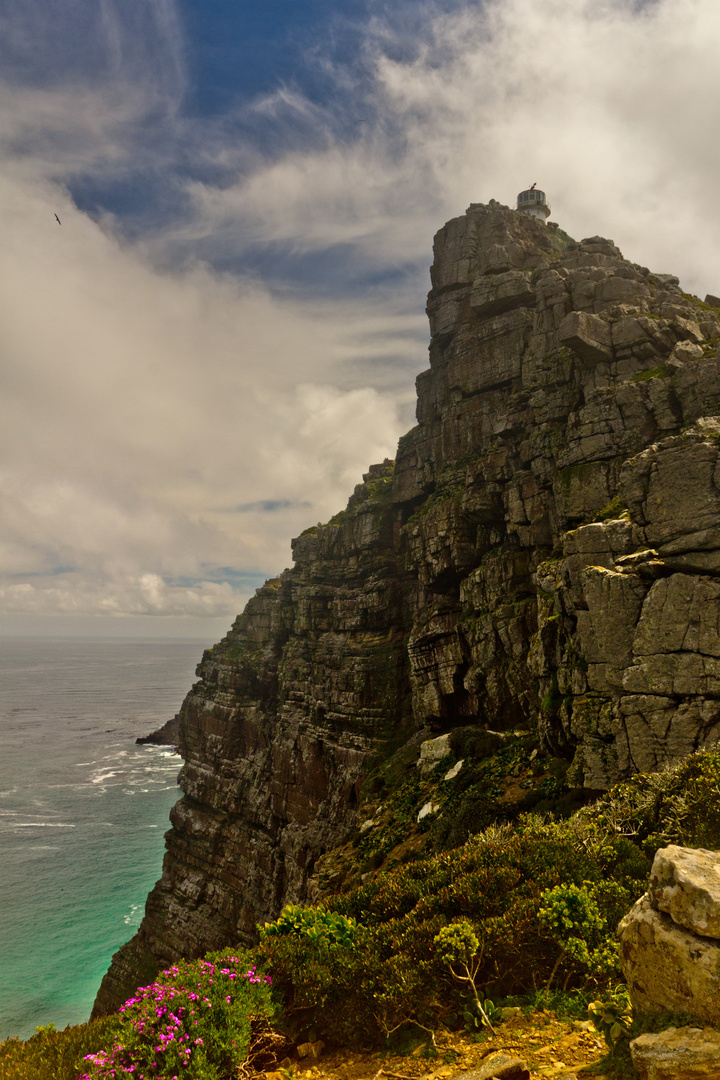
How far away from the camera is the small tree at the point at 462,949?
12278 millimetres

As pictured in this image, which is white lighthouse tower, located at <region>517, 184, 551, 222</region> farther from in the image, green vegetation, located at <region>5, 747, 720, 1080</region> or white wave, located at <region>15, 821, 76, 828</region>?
white wave, located at <region>15, 821, 76, 828</region>

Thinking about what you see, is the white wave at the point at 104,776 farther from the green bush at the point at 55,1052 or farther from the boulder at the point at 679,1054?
the boulder at the point at 679,1054

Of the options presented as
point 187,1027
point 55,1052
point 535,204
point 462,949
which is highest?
point 535,204

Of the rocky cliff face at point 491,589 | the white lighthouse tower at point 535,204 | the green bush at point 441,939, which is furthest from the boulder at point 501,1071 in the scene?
the white lighthouse tower at point 535,204

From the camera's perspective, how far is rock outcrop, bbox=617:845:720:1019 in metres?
9.14

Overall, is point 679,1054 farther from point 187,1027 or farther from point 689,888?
point 187,1027

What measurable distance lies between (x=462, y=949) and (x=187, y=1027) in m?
6.35

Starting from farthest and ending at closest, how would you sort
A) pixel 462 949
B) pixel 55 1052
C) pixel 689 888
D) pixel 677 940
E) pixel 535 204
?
pixel 535 204 < pixel 462 949 < pixel 55 1052 < pixel 689 888 < pixel 677 940

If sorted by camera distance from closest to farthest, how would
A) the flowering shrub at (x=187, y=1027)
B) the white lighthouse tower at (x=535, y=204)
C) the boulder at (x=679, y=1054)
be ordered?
the boulder at (x=679, y=1054), the flowering shrub at (x=187, y=1027), the white lighthouse tower at (x=535, y=204)

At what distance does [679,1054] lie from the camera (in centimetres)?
825

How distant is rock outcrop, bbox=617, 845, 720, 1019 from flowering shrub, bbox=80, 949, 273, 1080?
27.4 ft

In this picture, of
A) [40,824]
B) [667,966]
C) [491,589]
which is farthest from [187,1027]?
[40,824]

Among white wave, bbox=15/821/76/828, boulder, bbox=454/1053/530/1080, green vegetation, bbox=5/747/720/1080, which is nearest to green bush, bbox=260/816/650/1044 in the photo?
green vegetation, bbox=5/747/720/1080

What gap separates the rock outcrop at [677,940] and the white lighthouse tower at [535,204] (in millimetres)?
100925
